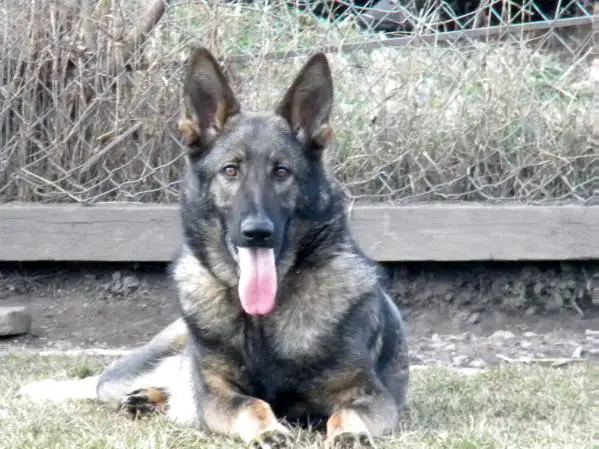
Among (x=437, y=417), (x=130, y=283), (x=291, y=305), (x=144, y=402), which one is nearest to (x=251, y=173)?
(x=291, y=305)

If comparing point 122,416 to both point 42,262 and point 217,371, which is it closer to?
point 217,371

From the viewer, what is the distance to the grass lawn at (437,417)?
13.8 ft

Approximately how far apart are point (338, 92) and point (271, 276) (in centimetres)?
315

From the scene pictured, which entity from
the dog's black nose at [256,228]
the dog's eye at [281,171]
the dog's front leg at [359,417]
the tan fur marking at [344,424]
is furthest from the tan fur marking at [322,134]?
the tan fur marking at [344,424]

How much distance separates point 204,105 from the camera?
4734mm

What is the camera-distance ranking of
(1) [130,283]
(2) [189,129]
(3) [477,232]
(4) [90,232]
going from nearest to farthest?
(2) [189,129] < (3) [477,232] < (4) [90,232] < (1) [130,283]

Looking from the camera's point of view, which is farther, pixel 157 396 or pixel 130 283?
pixel 130 283

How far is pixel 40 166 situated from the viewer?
748 centimetres

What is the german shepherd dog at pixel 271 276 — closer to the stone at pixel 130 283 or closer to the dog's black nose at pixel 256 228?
the dog's black nose at pixel 256 228

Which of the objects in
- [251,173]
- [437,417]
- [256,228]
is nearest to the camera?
[256,228]

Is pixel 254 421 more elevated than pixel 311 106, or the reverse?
pixel 311 106

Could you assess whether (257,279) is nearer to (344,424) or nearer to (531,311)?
(344,424)

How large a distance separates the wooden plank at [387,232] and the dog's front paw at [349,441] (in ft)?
9.89

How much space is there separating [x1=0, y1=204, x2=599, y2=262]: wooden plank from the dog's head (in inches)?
93.1
